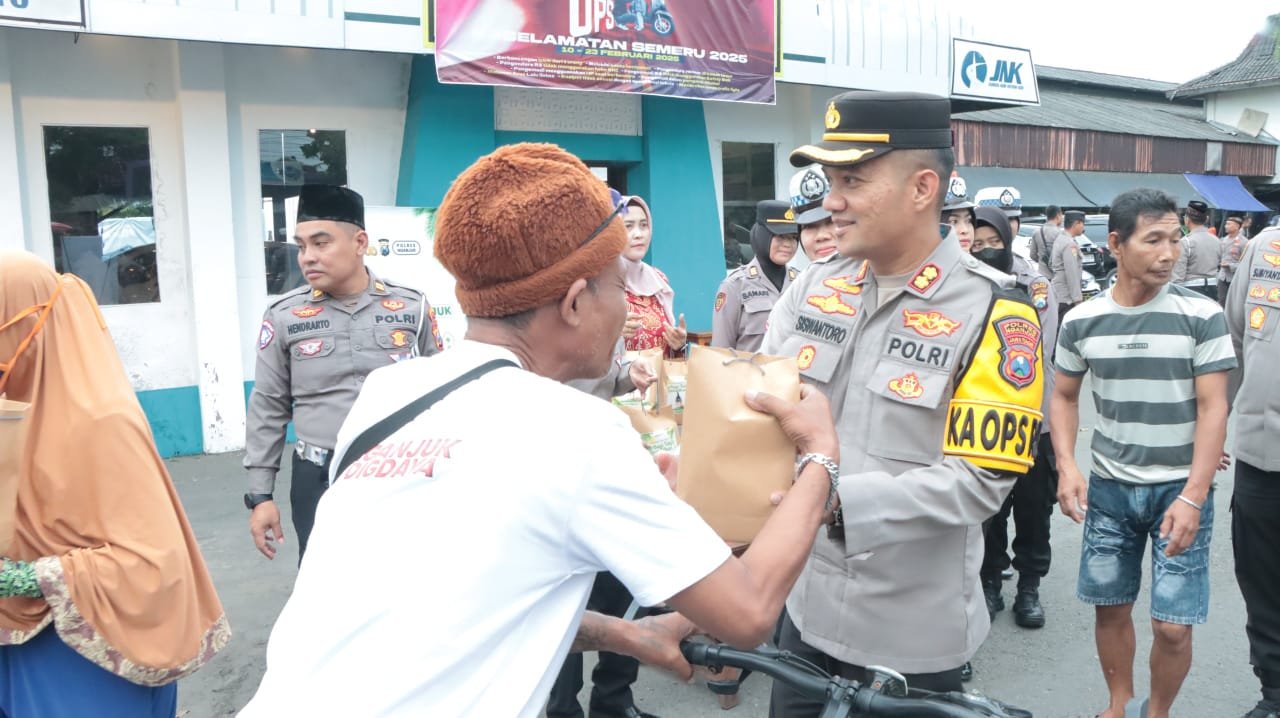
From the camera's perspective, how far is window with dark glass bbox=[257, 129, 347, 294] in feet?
27.7

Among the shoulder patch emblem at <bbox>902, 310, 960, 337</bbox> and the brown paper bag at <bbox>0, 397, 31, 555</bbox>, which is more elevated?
the shoulder patch emblem at <bbox>902, 310, 960, 337</bbox>

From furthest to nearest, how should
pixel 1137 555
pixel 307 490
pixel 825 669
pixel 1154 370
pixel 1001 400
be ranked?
pixel 307 490 < pixel 1137 555 < pixel 1154 370 < pixel 825 669 < pixel 1001 400

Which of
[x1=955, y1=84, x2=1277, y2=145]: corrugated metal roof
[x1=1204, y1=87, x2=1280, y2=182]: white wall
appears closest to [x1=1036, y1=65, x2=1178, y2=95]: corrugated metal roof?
[x1=955, y1=84, x2=1277, y2=145]: corrugated metal roof

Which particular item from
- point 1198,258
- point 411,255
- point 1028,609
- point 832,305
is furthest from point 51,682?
point 1198,258

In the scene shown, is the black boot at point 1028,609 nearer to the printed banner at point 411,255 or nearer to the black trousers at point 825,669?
the black trousers at point 825,669

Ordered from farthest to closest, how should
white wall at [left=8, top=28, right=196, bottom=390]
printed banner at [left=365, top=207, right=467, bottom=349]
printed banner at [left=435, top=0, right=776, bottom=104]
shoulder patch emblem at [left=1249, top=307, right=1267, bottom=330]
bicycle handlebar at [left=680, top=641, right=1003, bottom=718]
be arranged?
printed banner at [left=435, top=0, right=776, bottom=104] → printed banner at [left=365, top=207, right=467, bottom=349] → white wall at [left=8, top=28, right=196, bottom=390] → shoulder patch emblem at [left=1249, top=307, right=1267, bottom=330] → bicycle handlebar at [left=680, top=641, right=1003, bottom=718]

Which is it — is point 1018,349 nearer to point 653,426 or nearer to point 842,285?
point 842,285

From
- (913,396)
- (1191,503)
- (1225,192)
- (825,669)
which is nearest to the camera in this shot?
(913,396)

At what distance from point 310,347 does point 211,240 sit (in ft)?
15.7

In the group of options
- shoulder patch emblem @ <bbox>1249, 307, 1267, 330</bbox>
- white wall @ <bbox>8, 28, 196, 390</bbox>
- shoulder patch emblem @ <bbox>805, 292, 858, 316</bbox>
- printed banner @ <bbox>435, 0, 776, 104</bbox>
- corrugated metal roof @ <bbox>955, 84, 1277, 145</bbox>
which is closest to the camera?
shoulder patch emblem @ <bbox>805, 292, 858, 316</bbox>

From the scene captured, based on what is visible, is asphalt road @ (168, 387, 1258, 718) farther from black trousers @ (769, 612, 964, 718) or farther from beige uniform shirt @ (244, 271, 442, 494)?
black trousers @ (769, 612, 964, 718)

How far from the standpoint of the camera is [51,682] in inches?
89.9

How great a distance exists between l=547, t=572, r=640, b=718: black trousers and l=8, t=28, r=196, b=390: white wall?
227 inches

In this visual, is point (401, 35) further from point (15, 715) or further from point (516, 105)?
point (15, 715)
